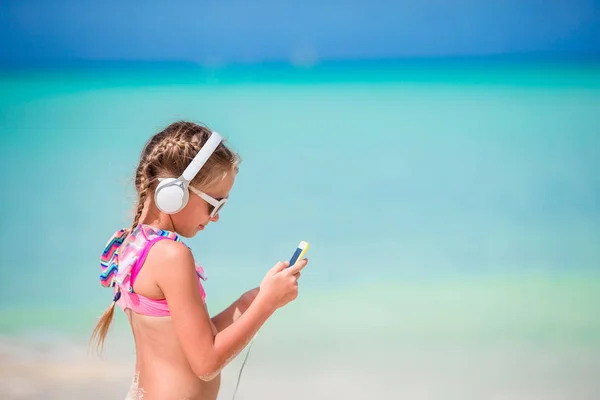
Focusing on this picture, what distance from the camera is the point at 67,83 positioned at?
4.70 meters

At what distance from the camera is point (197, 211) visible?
1.22 m

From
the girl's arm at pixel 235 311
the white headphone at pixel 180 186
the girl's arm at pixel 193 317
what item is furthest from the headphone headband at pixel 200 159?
the girl's arm at pixel 235 311

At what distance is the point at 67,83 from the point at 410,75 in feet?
6.83

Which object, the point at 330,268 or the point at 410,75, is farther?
the point at 410,75

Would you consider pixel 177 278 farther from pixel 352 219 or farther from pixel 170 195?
pixel 352 219

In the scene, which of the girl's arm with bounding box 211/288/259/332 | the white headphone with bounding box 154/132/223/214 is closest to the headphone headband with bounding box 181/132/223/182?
the white headphone with bounding box 154/132/223/214

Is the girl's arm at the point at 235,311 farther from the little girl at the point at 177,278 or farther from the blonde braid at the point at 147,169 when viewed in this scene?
the blonde braid at the point at 147,169

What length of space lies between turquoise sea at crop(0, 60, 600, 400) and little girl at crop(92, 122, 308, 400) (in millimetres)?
121

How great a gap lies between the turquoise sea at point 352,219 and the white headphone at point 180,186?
16 cm

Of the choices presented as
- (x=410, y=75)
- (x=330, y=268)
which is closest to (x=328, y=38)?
(x=410, y=75)

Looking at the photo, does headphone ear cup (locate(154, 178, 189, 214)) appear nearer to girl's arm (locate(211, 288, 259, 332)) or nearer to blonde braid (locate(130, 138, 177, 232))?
blonde braid (locate(130, 138, 177, 232))

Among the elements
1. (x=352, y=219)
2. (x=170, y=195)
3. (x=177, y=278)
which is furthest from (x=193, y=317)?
(x=352, y=219)

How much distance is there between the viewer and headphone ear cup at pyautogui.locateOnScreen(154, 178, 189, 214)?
115cm

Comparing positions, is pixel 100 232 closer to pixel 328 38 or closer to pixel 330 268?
pixel 330 268
